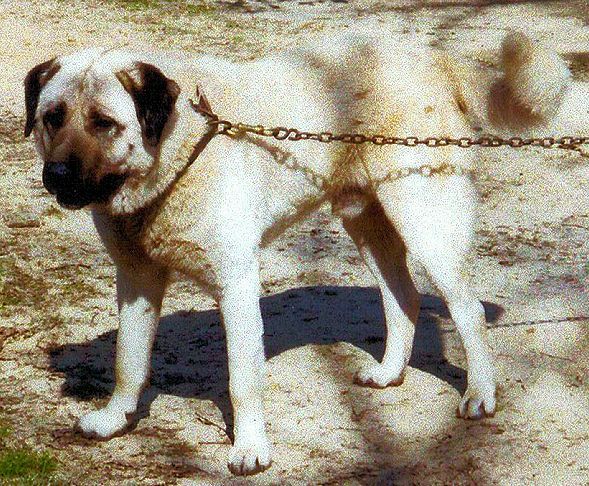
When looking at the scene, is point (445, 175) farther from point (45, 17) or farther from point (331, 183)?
point (45, 17)

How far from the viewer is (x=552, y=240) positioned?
6.96 m

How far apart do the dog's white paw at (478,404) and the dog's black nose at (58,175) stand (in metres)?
1.87

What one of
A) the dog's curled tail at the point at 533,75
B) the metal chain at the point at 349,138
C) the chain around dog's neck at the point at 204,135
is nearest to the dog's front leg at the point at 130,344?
the chain around dog's neck at the point at 204,135

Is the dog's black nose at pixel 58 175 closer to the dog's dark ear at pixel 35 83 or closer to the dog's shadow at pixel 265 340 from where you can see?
the dog's dark ear at pixel 35 83

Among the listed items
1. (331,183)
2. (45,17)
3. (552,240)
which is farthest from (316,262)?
(45,17)

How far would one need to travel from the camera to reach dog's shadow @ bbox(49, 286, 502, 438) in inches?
206

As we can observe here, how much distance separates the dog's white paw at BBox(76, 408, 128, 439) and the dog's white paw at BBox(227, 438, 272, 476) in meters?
0.55

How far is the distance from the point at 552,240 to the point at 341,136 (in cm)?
275

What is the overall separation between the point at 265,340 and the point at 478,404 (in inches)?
49.0

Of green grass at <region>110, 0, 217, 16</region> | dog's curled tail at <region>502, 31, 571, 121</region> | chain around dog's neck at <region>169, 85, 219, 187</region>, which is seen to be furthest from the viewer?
green grass at <region>110, 0, 217, 16</region>

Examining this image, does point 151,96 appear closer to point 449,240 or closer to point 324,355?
point 449,240

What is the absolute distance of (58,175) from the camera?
13.3 feet

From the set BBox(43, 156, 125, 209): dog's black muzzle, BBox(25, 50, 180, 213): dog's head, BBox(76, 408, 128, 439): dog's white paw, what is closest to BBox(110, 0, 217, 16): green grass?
BBox(76, 408, 128, 439): dog's white paw

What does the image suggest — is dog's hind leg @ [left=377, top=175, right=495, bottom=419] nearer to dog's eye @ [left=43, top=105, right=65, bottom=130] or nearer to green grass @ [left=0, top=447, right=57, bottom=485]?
dog's eye @ [left=43, top=105, right=65, bottom=130]
